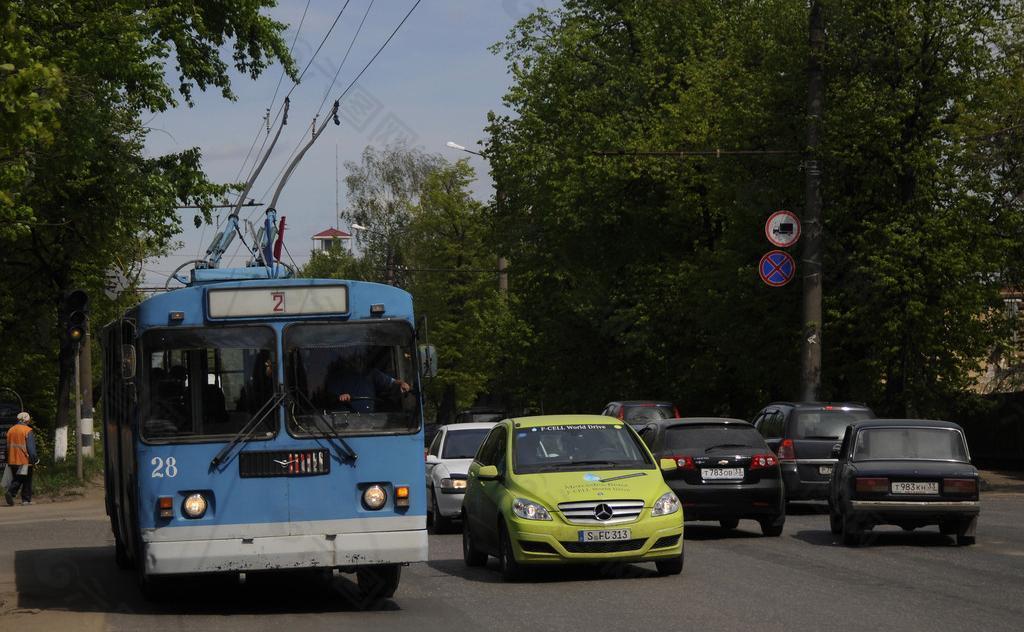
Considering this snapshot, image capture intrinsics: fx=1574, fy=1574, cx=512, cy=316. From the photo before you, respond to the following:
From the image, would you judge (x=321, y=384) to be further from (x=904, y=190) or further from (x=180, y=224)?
(x=904, y=190)

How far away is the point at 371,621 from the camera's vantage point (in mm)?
12406

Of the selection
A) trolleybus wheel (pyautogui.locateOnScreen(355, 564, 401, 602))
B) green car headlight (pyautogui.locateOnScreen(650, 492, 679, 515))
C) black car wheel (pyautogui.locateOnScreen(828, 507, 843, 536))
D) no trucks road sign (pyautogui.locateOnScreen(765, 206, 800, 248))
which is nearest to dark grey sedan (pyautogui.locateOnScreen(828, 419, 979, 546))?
black car wheel (pyautogui.locateOnScreen(828, 507, 843, 536))

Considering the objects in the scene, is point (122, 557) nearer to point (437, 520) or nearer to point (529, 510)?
point (529, 510)

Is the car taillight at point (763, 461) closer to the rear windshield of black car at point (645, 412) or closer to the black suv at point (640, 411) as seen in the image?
the black suv at point (640, 411)

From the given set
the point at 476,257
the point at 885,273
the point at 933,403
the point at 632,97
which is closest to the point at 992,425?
the point at 933,403

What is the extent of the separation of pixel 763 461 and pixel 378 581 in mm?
7596

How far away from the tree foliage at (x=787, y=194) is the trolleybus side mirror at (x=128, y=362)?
2198 cm

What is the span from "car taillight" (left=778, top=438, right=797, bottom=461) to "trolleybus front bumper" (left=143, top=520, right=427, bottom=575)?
508 inches

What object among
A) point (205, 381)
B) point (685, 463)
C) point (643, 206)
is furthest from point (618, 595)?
point (643, 206)

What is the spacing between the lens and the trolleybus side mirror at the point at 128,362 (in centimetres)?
1323

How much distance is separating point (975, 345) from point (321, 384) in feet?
77.9

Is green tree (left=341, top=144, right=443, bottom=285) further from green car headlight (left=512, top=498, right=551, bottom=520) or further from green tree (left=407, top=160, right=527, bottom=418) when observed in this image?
green car headlight (left=512, top=498, right=551, bottom=520)

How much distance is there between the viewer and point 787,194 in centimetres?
3581

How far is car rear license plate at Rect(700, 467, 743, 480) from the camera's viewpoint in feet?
65.7
